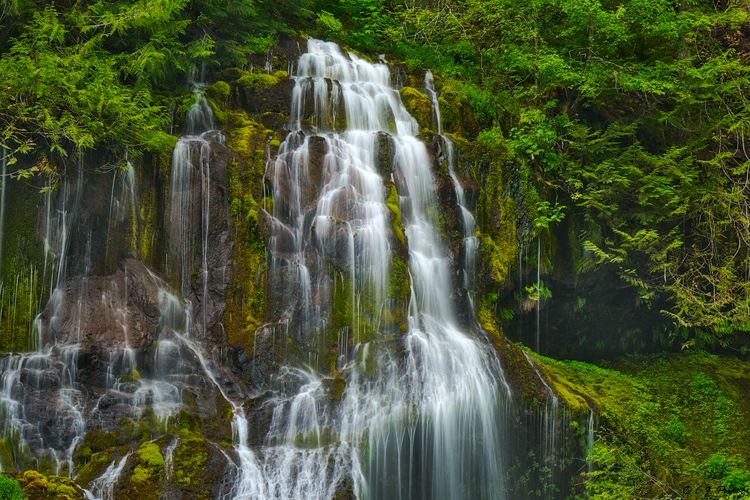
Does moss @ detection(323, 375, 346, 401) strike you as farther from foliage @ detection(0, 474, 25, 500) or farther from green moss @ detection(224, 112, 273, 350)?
foliage @ detection(0, 474, 25, 500)

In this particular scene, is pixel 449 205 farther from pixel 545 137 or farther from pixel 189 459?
pixel 189 459

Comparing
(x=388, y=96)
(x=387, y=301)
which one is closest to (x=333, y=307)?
(x=387, y=301)

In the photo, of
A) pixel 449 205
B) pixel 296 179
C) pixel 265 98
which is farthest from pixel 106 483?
pixel 265 98

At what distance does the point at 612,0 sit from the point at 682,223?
5.55m

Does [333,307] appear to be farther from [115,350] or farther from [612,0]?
[612,0]

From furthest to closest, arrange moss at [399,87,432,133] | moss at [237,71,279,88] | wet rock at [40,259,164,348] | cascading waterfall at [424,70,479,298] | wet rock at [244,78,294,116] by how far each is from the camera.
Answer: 1. moss at [399,87,432,133]
2. moss at [237,71,279,88]
3. wet rock at [244,78,294,116]
4. cascading waterfall at [424,70,479,298]
5. wet rock at [40,259,164,348]

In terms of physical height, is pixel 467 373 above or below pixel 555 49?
below

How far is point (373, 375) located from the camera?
26.3ft

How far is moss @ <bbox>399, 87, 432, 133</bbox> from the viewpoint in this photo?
11391 millimetres

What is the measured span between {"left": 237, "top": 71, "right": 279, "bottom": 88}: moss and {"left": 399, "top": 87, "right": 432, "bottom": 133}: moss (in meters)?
2.98

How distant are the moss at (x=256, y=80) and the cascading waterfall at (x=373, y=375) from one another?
1049 millimetres

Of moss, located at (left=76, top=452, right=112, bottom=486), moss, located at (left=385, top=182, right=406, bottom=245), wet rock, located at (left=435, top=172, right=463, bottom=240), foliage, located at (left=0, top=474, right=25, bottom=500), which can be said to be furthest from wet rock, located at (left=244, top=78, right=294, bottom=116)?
foliage, located at (left=0, top=474, right=25, bottom=500)

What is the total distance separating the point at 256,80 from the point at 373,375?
22.6 feet

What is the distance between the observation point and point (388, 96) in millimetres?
11531
